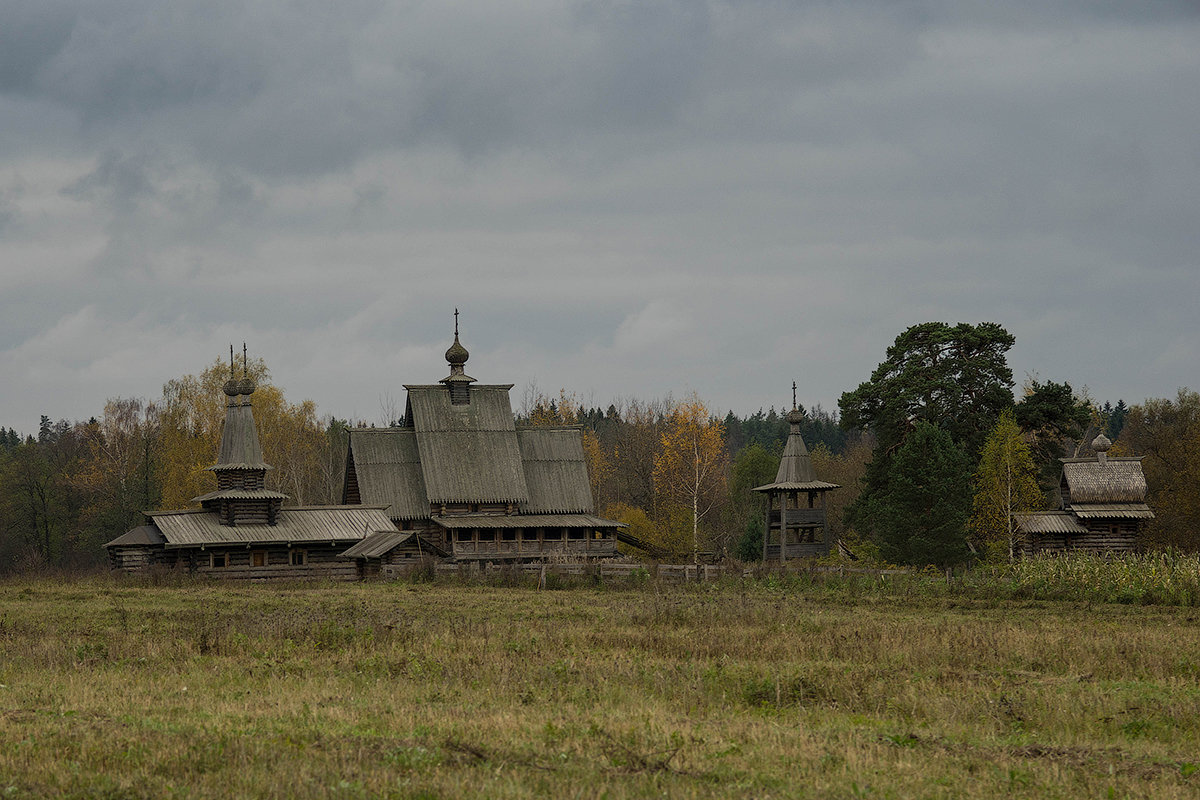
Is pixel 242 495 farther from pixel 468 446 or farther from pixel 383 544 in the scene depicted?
pixel 468 446

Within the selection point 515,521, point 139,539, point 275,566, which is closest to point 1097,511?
point 515,521

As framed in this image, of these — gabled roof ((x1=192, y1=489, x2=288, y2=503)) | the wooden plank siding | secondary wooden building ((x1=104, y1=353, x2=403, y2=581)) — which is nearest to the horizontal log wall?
secondary wooden building ((x1=104, y1=353, x2=403, y2=581))

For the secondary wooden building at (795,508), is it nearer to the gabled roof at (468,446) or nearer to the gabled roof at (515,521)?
the gabled roof at (515,521)

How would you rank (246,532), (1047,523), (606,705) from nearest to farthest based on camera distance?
(606,705) < (246,532) < (1047,523)

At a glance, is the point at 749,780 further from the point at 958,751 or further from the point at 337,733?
the point at 337,733

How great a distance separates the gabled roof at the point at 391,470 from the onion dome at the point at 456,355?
3.75 metres

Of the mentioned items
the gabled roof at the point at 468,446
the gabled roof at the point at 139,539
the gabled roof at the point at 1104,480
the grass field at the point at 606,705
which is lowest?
the grass field at the point at 606,705

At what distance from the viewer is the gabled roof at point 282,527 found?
46000mm

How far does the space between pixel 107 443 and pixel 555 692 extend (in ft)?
228

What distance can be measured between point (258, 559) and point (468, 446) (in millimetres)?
11199

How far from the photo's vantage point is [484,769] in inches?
444

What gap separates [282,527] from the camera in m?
47.9

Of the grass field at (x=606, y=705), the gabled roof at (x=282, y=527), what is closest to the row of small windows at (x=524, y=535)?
the gabled roof at (x=282, y=527)

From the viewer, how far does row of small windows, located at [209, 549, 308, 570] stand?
46.8 m
